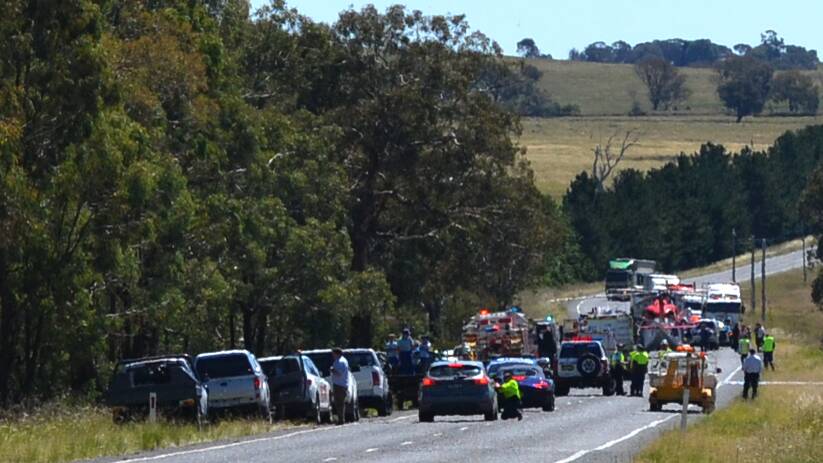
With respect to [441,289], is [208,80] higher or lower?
higher

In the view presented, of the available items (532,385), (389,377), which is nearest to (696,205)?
(389,377)

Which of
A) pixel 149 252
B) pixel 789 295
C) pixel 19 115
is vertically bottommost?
pixel 789 295

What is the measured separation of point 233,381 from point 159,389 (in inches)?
82.1

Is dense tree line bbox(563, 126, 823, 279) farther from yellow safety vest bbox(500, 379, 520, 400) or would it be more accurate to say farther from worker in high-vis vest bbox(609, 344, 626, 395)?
yellow safety vest bbox(500, 379, 520, 400)

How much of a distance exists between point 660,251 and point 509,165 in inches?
2552

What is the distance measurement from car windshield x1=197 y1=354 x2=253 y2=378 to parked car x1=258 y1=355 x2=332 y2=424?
1.92m

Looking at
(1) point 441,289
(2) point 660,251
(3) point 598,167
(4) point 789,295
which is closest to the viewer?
(1) point 441,289

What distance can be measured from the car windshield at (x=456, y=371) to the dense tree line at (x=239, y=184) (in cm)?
795

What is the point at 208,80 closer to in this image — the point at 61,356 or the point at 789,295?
the point at 61,356

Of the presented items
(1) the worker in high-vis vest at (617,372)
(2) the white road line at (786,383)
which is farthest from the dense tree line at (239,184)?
(2) the white road line at (786,383)

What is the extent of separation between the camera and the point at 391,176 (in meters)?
68.1

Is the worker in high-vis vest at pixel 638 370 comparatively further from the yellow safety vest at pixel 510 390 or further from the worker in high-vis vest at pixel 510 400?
the yellow safety vest at pixel 510 390

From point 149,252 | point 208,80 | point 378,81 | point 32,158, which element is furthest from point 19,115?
point 378,81

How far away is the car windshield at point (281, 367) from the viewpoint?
3666 centimetres
